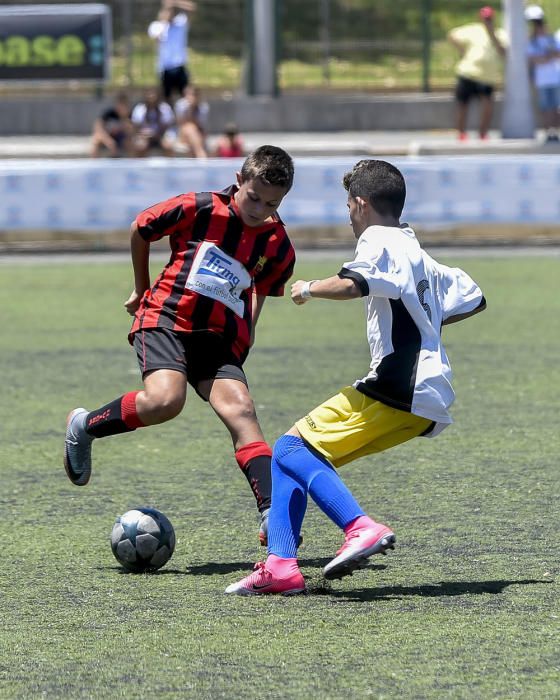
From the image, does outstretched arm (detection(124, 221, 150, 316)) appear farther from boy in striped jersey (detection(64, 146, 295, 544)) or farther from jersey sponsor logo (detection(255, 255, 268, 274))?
jersey sponsor logo (detection(255, 255, 268, 274))

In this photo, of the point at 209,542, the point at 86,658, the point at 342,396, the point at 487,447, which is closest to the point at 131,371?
the point at 487,447

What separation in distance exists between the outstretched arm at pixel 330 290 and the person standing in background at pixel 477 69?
17.0 m

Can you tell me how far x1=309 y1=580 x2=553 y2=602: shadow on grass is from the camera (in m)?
4.96

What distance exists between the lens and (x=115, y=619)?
4711mm

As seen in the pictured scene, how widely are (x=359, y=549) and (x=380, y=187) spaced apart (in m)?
1.21

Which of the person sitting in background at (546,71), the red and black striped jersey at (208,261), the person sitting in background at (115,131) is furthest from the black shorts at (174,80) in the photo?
the red and black striped jersey at (208,261)

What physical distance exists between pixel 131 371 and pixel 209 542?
4.02 m

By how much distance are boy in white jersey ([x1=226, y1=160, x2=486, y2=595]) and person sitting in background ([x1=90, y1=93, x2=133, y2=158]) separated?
15.2 metres

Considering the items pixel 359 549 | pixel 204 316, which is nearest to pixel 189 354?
pixel 204 316

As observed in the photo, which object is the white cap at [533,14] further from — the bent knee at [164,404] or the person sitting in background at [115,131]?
the bent knee at [164,404]

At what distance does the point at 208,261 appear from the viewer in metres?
5.71

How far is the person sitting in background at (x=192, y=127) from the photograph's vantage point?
65.4 ft

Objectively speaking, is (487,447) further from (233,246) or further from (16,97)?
(16,97)

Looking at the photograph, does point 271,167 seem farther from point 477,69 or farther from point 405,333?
point 477,69
